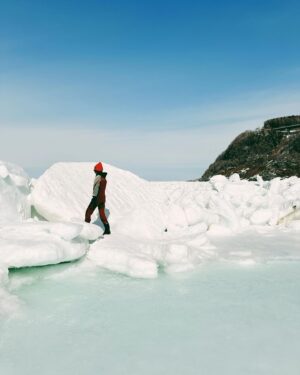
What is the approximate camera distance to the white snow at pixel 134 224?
175 inches

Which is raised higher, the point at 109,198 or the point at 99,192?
the point at 99,192

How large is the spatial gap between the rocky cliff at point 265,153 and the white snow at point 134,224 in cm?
750

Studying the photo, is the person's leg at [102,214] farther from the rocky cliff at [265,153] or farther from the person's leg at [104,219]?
the rocky cliff at [265,153]

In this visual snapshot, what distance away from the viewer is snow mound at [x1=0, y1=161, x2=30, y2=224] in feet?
19.3

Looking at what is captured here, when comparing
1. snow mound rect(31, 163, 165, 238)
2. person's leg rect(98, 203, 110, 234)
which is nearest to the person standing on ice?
person's leg rect(98, 203, 110, 234)

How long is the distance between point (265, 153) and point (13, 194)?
1736 centimetres

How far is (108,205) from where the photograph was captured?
7.34 meters

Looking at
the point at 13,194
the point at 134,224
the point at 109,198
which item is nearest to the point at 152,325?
the point at 134,224

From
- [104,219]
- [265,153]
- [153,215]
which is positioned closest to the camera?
[104,219]

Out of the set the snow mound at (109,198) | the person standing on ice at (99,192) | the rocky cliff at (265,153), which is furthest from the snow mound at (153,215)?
the rocky cliff at (265,153)

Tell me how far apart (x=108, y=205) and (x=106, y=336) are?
183 inches

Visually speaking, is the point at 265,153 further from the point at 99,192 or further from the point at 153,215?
the point at 99,192

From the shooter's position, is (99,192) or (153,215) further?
(153,215)

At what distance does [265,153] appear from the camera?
21.2 meters
